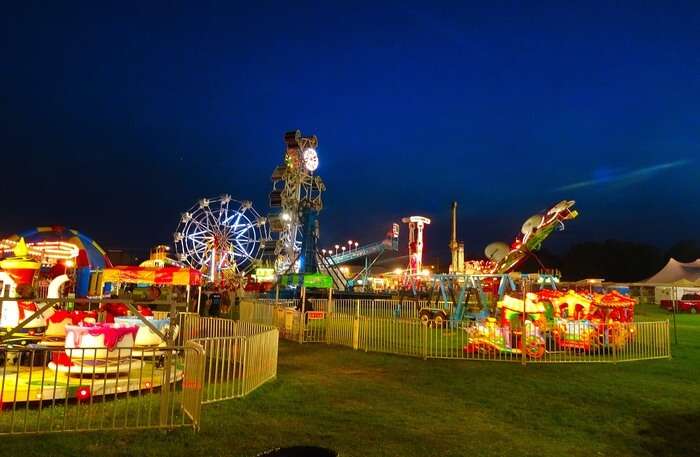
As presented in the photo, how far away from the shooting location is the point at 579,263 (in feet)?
254

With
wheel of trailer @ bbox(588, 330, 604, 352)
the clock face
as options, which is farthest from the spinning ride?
wheel of trailer @ bbox(588, 330, 604, 352)

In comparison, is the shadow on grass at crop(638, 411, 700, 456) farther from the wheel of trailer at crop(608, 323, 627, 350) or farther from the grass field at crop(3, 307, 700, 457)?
the wheel of trailer at crop(608, 323, 627, 350)

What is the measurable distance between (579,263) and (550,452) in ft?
256

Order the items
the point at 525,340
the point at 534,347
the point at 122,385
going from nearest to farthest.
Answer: the point at 122,385, the point at 525,340, the point at 534,347

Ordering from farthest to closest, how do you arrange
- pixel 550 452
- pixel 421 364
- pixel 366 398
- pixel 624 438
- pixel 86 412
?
1. pixel 421 364
2. pixel 366 398
3. pixel 86 412
4. pixel 624 438
5. pixel 550 452

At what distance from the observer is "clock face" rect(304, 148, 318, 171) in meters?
46.0

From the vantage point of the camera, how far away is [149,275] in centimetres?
1215

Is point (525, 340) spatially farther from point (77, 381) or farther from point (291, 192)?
point (291, 192)

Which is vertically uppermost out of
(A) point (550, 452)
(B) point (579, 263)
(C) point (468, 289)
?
(B) point (579, 263)

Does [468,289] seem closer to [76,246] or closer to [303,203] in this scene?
[76,246]

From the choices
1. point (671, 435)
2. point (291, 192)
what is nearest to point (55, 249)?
point (671, 435)

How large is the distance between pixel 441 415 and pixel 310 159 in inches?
1589

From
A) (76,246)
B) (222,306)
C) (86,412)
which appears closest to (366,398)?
(86,412)

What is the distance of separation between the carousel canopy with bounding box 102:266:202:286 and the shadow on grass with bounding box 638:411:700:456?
9.25 meters
